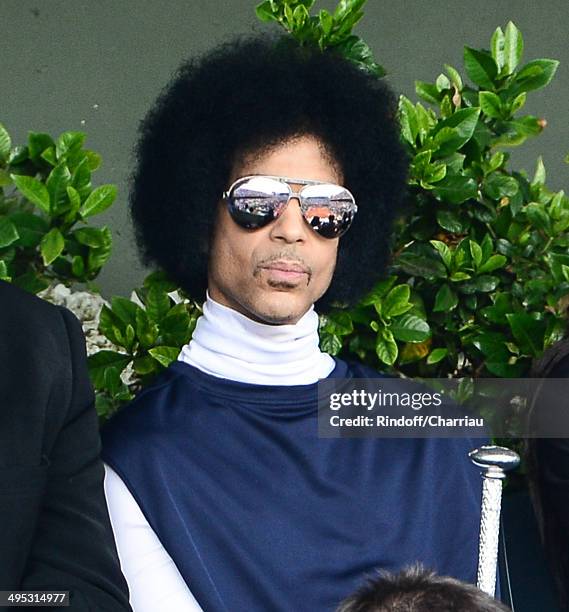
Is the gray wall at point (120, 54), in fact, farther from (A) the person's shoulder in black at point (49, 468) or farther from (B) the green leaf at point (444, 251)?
(A) the person's shoulder in black at point (49, 468)

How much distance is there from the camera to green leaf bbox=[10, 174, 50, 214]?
3.10 m

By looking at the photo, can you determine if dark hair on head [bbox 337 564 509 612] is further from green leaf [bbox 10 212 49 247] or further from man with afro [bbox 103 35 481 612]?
green leaf [bbox 10 212 49 247]

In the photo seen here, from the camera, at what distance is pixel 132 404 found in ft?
9.72

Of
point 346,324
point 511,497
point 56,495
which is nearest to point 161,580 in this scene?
point 56,495

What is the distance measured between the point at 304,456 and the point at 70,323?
59 centimetres

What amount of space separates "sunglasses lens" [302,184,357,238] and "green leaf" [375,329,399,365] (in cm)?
45

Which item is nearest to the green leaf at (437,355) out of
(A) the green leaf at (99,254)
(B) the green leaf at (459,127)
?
(B) the green leaf at (459,127)

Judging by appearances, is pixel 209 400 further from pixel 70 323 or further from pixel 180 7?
pixel 180 7

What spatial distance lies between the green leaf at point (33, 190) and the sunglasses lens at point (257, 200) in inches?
17.9

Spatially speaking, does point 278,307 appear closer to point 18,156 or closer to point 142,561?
point 142,561

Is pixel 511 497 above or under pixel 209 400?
under

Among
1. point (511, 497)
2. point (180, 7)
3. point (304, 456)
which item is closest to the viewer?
point (304, 456)

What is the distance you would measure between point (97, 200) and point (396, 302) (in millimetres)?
731

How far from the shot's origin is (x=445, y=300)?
3.42m
